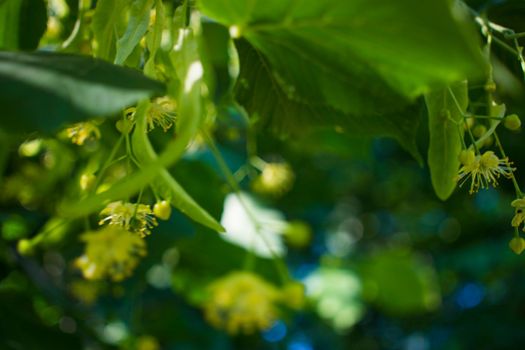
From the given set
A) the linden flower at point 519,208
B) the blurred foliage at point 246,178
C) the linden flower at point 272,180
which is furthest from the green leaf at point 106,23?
the linden flower at point 272,180

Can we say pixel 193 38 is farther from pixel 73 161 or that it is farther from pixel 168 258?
pixel 168 258

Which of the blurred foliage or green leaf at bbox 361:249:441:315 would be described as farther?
green leaf at bbox 361:249:441:315

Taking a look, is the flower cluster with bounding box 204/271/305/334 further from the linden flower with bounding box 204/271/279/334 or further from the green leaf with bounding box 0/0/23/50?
the green leaf with bounding box 0/0/23/50

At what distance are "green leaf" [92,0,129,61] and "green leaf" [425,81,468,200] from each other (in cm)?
31

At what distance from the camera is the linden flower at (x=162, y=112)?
0.73m

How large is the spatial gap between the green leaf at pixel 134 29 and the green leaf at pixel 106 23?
43 mm

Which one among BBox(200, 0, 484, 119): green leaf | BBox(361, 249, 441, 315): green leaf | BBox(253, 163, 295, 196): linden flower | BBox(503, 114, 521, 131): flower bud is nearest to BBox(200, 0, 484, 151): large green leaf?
BBox(200, 0, 484, 119): green leaf

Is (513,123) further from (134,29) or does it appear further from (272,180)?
(272,180)

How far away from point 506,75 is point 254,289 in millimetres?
540

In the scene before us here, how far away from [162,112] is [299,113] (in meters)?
0.17

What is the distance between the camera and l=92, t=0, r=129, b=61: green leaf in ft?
2.20

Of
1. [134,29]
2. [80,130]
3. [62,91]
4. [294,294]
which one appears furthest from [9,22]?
[294,294]

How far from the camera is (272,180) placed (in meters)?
1.59

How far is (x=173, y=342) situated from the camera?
5.95 ft
